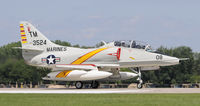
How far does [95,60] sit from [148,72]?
990 inches

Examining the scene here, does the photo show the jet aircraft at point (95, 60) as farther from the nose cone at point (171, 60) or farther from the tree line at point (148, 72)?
the tree line at point (148, 72)

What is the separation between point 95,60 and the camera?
31.5 m

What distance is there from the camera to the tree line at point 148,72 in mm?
35328

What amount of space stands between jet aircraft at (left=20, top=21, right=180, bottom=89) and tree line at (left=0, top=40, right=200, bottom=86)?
2.00 m

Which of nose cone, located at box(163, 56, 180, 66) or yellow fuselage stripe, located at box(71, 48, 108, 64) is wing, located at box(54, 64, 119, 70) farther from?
nose cone, located at box(163, 56, 180, 66)

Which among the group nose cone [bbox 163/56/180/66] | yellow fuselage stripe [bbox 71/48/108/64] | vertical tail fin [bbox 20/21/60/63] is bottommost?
nose cone [bbox 163/56/180/66]

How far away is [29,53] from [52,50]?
1.95 m

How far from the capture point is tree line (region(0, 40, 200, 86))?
35328 millimetres

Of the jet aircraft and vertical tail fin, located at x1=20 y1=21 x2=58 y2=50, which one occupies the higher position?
vertical tail fin, located at x1=20 y1=21 x2=58 y2=50

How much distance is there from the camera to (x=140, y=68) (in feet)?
102

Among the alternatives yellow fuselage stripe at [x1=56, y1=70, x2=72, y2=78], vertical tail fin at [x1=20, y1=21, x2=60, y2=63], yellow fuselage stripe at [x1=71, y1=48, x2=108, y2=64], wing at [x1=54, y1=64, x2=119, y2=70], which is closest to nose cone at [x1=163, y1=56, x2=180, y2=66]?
wing at [x1=54, y1=64, x2=119, y2=70]

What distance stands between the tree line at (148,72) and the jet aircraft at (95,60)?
78.8 inches

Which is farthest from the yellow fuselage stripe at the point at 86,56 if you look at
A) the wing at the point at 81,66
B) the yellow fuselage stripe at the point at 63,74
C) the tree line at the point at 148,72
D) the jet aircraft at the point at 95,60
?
the tree line at the point at 148,72

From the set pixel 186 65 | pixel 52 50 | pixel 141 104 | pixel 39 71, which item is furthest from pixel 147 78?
pixel 141 104
